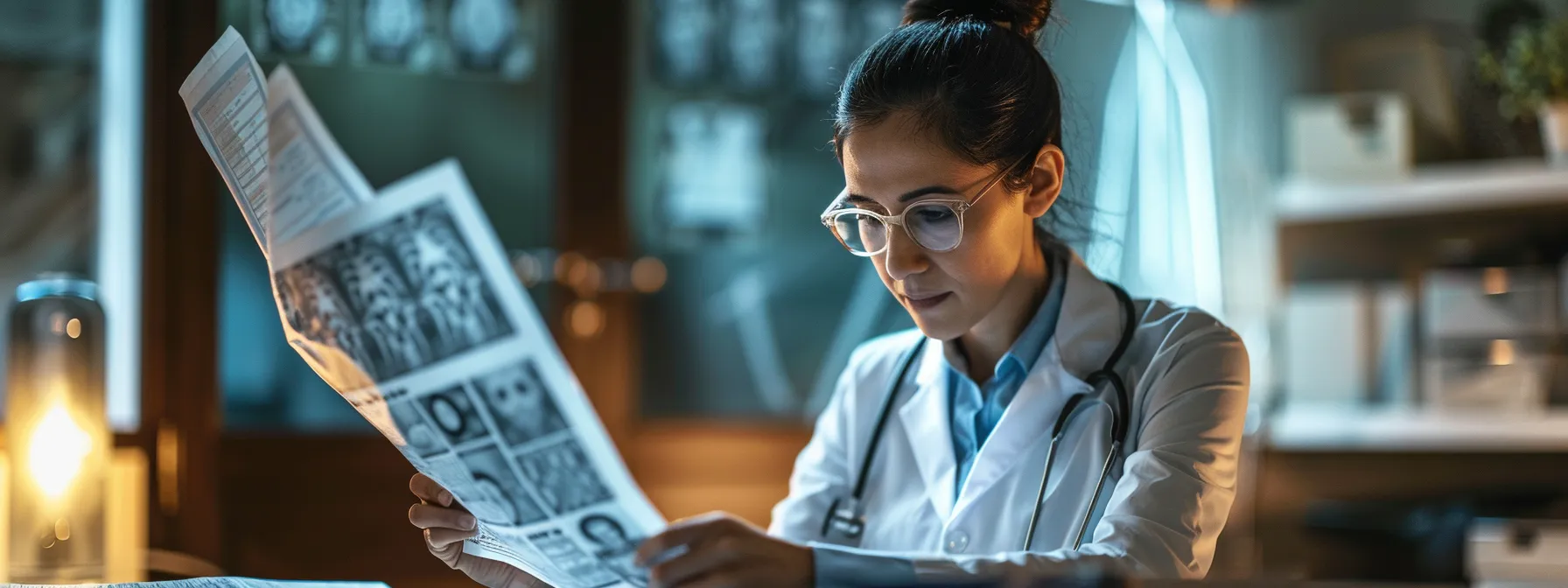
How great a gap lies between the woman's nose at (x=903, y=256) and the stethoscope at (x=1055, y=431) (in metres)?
0.18

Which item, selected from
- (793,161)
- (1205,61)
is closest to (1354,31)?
(1205,61)

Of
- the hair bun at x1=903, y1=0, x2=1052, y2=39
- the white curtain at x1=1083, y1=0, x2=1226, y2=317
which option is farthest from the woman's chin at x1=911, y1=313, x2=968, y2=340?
the white curtain at x1=1083, y1=0, x2=1226, y2=317

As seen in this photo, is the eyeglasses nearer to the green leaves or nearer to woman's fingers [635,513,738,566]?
woman's fingers [635,513,738,566]

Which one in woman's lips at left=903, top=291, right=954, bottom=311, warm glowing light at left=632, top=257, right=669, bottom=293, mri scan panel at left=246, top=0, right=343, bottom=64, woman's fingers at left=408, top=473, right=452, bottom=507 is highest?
mri scan panel at left=246, top=0, right=343, bottom=64

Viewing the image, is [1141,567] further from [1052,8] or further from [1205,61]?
[1205,61]

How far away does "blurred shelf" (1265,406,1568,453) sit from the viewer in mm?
2055

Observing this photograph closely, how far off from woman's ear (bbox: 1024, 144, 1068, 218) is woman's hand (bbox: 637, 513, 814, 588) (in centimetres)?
51

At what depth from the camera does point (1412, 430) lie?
2.18 metres

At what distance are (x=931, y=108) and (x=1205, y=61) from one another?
2003 mm

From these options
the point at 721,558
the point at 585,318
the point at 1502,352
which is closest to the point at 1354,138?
the point at 1502,352

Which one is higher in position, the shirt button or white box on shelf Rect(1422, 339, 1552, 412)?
white box on shelf Rect(1422, 339, 1552, 412)

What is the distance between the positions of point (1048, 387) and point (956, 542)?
15 centimetres

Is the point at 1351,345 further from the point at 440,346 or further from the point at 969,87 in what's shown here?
the point at 440,346

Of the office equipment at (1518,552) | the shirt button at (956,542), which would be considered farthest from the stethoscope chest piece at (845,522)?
the office equipment at (1518,552)
